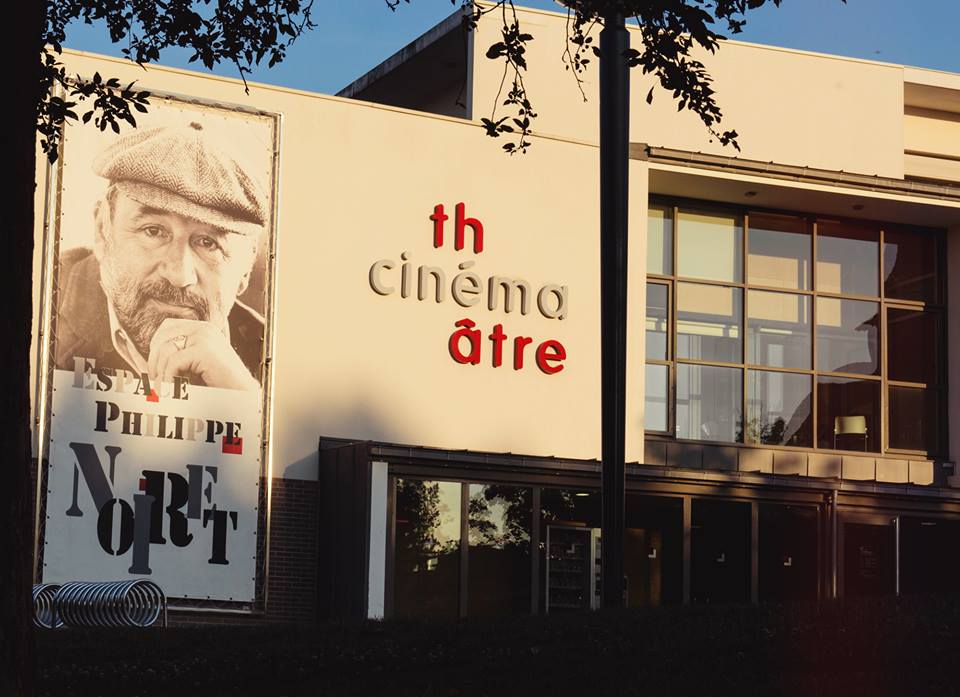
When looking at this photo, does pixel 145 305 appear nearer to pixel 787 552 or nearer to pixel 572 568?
pixel 572 568

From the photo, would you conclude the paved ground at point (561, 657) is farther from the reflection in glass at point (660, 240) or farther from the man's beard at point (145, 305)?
the reflection in glass at point (660, 240)

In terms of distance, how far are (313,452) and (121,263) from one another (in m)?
3.92

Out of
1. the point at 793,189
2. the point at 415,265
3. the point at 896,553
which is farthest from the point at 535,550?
the point at 793,189

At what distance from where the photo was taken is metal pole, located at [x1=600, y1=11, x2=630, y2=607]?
1644 centimetres

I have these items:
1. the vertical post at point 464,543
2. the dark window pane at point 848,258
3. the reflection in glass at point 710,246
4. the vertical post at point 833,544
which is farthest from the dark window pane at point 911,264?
the vertical post at point 464,543

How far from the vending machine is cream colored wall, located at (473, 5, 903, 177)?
22.9 ft

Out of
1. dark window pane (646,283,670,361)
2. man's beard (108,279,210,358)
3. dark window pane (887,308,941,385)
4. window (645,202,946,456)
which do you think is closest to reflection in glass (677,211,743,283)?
window (645,202,946,456)

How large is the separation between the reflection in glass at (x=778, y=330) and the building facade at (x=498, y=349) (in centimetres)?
5

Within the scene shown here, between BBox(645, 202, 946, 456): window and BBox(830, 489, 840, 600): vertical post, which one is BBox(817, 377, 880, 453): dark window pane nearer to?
BBox(645, 202, 946, 456): window

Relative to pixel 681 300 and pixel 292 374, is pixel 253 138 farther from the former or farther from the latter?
pixel 681 300

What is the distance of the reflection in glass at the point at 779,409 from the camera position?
2792 cm

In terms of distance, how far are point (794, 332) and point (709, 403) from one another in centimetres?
224

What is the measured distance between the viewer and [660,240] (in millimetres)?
27891

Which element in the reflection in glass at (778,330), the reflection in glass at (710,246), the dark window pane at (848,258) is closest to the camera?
the reflection in glass at (710,246)
